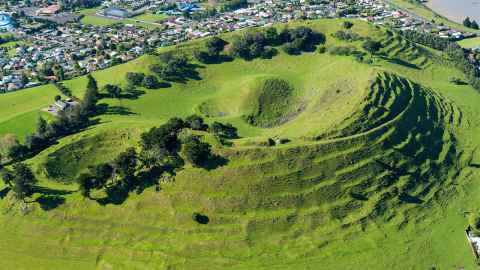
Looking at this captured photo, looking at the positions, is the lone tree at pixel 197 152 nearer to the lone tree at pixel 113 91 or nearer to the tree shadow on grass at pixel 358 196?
the tree shadow on grass at pixel 358 196

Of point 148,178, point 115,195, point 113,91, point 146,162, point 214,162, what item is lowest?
point 115,195

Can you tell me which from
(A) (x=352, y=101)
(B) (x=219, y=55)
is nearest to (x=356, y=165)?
(A) (x=352, y=101)

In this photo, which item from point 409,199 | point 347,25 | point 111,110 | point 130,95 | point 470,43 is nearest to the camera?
point 409,199

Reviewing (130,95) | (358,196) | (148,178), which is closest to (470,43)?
(358,196)

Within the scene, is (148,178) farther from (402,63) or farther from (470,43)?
(470,43)

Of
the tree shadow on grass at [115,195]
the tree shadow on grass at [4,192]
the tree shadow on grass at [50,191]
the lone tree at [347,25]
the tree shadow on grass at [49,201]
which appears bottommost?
the tree shadow on grass at [4,192]

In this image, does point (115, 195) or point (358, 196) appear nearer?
point (358, 196)

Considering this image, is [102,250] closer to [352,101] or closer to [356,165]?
[356,165]

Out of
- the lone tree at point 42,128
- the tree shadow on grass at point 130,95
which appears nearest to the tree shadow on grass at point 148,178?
the lone tree at point 42,128

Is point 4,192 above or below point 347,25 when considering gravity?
below
